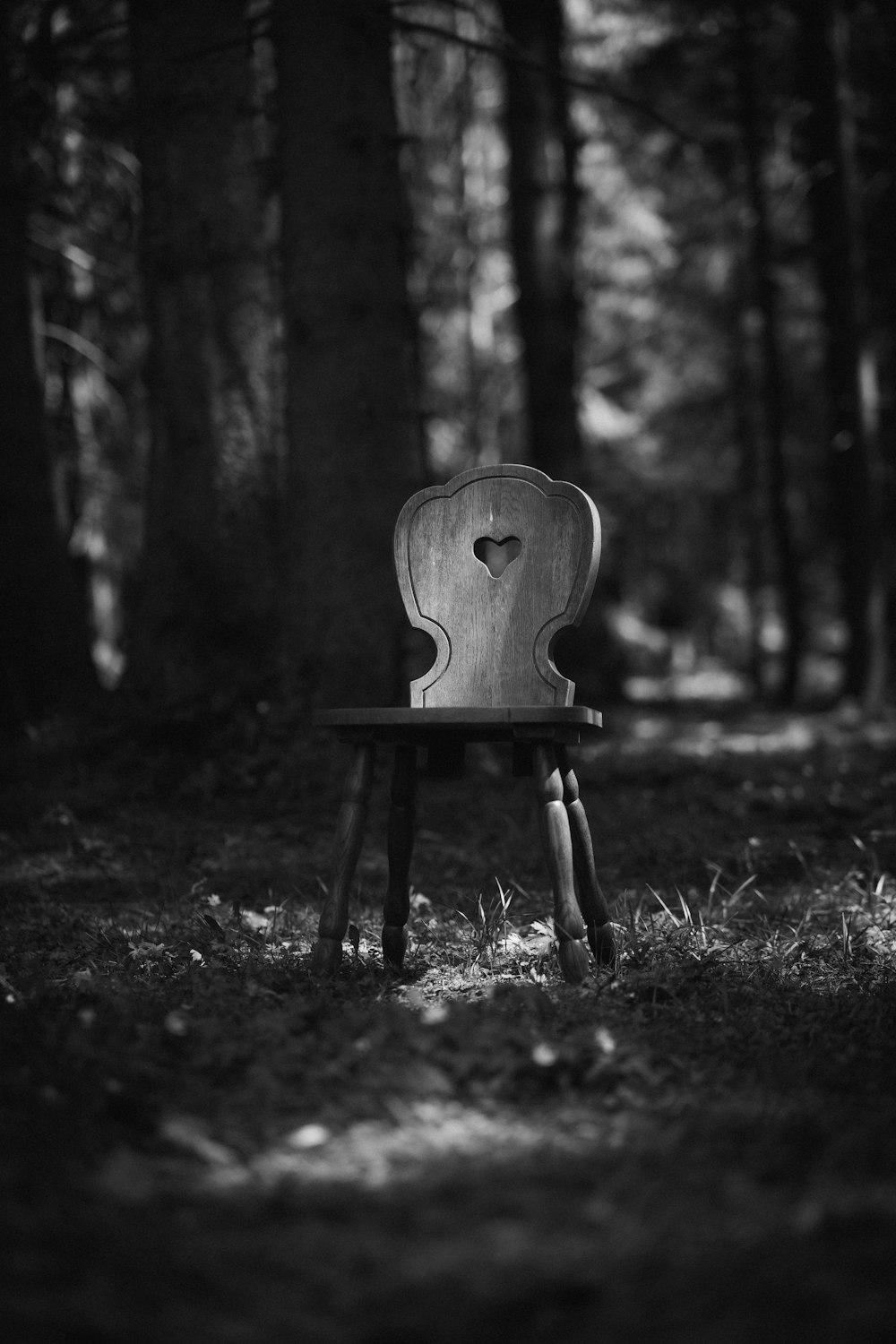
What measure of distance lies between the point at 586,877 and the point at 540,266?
956 centimetres

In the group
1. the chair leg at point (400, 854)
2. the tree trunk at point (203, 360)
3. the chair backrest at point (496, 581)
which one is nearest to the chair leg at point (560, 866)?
the chair backrest at point (496, 581)

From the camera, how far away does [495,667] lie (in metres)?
3.84

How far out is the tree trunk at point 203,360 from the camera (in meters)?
7.38

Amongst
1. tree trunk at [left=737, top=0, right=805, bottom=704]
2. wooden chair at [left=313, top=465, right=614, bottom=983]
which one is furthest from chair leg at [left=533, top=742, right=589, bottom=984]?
tree trunk at [left=737, top=0, right=805, bottom=704]

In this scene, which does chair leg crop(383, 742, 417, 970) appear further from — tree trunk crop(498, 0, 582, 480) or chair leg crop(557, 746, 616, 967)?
tree trunk crop(498, 0, 582, 480)

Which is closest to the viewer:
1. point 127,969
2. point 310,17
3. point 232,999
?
point 232,999

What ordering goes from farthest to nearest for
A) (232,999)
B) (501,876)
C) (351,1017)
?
(501,876)
(232,999)
(351,1017)

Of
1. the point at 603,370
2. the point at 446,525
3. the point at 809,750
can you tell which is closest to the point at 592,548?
the point at 446,525

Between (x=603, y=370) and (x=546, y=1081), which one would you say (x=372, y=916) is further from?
(x=603, y=370)

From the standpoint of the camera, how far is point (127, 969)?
12.7 feet

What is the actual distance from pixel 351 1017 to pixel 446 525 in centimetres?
160

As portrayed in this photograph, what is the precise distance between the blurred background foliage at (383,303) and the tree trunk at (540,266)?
40mm

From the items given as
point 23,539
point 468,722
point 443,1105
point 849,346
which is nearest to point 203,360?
point 23,539

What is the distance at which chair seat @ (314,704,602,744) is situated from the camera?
11.5 feet
